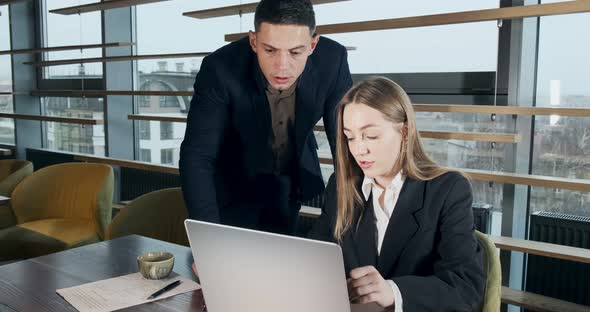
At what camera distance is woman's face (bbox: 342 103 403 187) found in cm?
132

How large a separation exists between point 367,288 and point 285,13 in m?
0.72

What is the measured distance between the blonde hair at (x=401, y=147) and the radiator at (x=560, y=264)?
4.05ft

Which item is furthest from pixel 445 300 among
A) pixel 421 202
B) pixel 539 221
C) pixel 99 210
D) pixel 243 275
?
pixel 99 210

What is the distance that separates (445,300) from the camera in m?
1.11

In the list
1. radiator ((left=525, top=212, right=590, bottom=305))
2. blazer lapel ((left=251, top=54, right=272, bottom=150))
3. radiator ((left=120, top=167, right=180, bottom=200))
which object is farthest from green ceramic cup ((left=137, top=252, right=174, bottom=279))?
radiator ((left=120, top=167, right=180, bottom=200))

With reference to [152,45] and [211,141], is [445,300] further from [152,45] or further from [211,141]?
[152,45]

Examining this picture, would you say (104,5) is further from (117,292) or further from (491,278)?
(491,278)

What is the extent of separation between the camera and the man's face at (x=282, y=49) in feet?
4.62

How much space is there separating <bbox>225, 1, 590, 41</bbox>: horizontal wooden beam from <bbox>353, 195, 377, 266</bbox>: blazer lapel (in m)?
0.99

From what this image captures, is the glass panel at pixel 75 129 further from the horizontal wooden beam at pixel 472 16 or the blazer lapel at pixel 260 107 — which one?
the blazer lapel at pixel 260 107

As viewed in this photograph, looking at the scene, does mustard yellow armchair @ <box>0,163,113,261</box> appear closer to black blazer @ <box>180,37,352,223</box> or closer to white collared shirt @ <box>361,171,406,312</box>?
black blazer @ <box>180,37,352,223</box>

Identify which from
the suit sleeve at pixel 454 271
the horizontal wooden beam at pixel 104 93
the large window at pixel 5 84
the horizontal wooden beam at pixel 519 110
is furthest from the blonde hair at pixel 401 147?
the large window at pixel 5 84

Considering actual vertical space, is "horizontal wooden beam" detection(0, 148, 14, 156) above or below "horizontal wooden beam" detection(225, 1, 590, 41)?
below

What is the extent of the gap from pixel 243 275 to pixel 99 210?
2.38m
